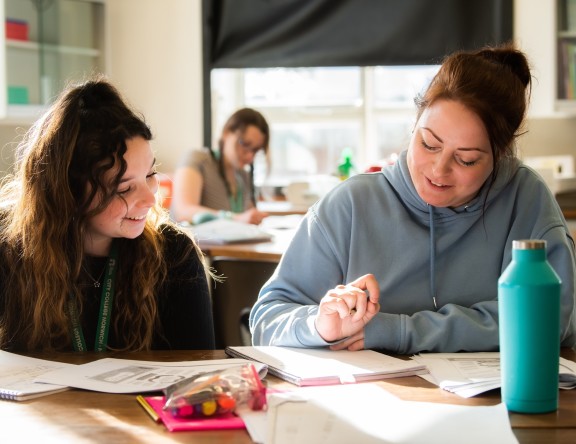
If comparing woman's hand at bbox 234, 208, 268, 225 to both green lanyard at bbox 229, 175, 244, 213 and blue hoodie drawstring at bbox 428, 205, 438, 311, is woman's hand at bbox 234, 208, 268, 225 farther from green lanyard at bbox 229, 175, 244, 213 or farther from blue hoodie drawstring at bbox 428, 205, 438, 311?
blue hoodie drawstring at bbox 428, 205, 438, 311

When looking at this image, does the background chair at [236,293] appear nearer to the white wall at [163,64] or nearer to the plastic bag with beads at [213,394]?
the plastic bag with beads at [213,394]

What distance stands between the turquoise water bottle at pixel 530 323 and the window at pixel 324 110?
4.33 metres

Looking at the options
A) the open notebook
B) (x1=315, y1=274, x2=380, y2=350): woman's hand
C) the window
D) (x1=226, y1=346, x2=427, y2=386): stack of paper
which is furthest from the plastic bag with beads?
the window

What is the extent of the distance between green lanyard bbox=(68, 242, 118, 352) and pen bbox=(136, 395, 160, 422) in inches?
16.9

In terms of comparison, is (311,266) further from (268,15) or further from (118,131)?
(268,15)

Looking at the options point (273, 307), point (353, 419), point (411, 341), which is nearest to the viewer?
point (353, 419)

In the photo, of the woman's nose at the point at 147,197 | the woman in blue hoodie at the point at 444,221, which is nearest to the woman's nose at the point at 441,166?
the woman in blue hoodie at the point at 444,221

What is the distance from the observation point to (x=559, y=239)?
5.05 feet

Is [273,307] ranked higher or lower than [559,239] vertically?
lower

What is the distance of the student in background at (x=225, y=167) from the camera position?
4.04 meters

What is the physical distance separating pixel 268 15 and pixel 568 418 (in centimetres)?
456

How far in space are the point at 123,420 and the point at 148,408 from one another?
1.6 inches

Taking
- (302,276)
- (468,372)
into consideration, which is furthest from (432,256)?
(468,372)

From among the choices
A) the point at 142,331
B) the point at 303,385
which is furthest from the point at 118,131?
the point at 303,385
